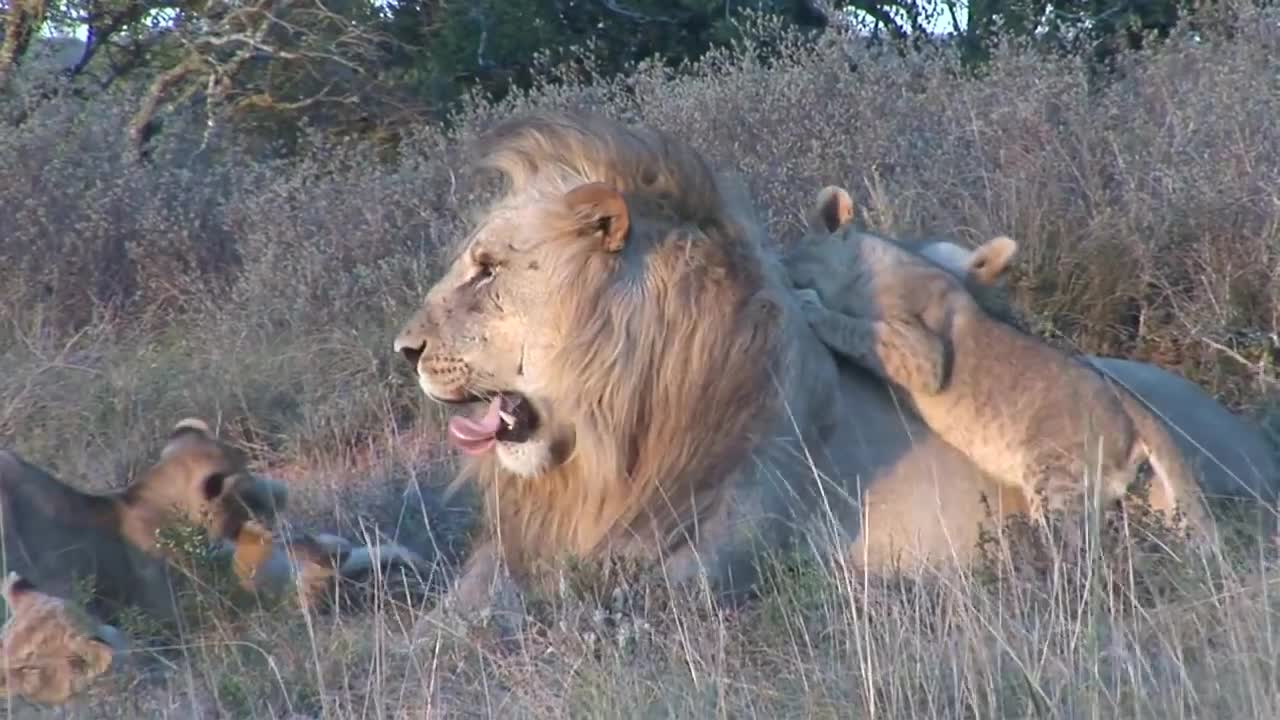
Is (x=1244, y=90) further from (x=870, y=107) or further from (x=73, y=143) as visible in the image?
(x=73, y=143)

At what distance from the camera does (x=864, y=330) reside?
5617 millimetres

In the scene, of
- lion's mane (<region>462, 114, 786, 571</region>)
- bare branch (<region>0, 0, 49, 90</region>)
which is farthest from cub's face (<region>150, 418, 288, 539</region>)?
bare branch (<region>0, 0, 49, 90</region>)

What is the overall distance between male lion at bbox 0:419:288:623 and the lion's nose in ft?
2.89

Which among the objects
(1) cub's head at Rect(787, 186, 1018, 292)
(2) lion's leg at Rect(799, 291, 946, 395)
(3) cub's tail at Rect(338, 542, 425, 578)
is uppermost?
(1) cub's head at Rect(787, 186, 1018, 292)

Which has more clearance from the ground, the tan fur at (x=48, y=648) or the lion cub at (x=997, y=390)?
the lion cub at (x=997, y=390)

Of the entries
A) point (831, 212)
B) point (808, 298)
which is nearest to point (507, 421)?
point (808, 298)

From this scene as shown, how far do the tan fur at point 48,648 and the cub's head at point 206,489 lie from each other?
839 mm

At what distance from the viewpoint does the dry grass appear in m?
4.30

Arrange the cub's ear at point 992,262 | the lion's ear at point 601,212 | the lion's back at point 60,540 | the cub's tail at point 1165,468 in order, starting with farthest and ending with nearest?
1. the cub's ear at point 992,262
2. the lion's back at point 60,540
3. the cub's tail at point 1165,468
4. the lion's ear at point 601,212

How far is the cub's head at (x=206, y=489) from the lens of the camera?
5.89 meters

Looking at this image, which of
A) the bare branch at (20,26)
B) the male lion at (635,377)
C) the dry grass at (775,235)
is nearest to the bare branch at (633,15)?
the dry grass at (775,235)

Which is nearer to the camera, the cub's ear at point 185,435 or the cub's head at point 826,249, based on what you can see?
the cub's head at point 826,249

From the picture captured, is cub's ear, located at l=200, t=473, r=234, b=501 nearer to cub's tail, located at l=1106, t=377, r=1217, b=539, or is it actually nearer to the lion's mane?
the lion's mane

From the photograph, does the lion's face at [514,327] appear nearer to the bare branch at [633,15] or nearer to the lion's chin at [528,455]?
the lion's chin at [528,455]
